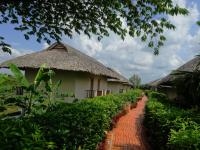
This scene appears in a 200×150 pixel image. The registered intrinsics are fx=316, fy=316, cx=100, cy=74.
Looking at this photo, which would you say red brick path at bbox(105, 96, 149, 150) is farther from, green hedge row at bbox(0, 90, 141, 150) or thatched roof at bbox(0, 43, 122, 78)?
thatched roof at bbox(0, 43, 122, 78)

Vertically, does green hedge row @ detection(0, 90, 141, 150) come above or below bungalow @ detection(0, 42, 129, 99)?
below

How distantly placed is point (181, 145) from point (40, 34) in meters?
4.62

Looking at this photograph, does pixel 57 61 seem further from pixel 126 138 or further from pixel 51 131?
pixel 51 131

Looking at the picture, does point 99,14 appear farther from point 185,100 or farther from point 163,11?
point 185,100

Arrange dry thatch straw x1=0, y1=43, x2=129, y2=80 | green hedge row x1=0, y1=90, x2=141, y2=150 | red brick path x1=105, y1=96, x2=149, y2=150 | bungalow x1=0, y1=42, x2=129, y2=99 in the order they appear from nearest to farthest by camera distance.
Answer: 1. green hedge row x1=0, y1=90, x2=141, y2=150
2. red brick path x1=105, y1=96, x2=149, y2=150
3. dry thatch straw x1=0, y1=43, x2=129, y2=80
4. bungalow x1=0, y1=42, x2=129, y2=99

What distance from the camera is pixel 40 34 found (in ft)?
26.7

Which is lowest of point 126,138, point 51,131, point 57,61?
point 126,138


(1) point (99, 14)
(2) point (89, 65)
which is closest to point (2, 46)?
(1) point (99, 14)

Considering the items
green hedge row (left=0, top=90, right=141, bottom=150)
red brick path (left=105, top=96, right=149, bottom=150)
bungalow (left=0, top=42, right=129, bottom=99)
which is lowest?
red brick path (left=105, top=96, right=149, bottom=150)

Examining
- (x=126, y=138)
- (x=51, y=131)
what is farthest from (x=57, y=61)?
(x=51, y=131)

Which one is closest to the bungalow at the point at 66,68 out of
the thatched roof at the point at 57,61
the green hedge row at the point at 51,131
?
the thatched roof at the point at 57,61

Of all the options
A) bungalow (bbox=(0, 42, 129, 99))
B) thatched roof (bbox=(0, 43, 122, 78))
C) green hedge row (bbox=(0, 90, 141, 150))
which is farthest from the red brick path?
thatched roof (bbox=(0, 43, 122, 78))

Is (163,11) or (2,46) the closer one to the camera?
(2,46)

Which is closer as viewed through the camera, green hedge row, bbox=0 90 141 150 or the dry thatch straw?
green hedge row, bbox=0 90 141 150
